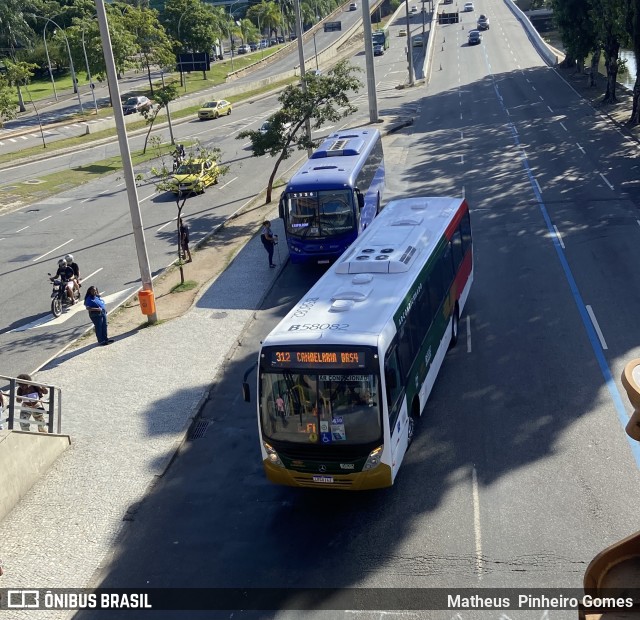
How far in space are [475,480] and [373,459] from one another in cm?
206

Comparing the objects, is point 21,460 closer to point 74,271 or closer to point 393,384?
point 393,384

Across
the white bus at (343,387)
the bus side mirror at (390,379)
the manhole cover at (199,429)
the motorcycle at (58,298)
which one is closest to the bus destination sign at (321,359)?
the white bus at (343,387)

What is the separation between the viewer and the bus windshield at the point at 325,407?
11227 millimetres

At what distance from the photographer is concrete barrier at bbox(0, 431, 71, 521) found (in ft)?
42.3

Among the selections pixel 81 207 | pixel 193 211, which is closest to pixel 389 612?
pixel 193 211

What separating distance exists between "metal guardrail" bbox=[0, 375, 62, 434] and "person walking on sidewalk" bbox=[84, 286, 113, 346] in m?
3.65

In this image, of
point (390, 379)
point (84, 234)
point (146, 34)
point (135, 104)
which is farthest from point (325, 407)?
point (146, 34)

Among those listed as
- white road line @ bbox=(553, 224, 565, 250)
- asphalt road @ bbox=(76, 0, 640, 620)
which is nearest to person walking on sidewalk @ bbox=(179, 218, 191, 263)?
asphalt road @ bbox=(76, 0, 640, 620)

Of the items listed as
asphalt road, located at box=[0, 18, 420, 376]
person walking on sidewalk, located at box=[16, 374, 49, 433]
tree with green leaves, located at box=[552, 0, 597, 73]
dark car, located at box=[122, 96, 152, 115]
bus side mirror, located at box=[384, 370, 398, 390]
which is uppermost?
tree with green leaves, located at box=[552, 0, 597, 73]

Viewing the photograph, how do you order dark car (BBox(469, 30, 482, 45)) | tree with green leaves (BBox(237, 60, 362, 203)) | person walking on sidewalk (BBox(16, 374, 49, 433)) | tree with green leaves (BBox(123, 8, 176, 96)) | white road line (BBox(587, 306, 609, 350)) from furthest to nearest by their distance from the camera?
1. dark car (BBox(469, 30, 482, 45))
2. tree with green leaves (BBox(123, 8, 176, 96))
3. tree with green leaves (BBox(237, 60, 362, 203))
4. white road line (BBox(587, 306, 609, 350))
5. person walking on sidewalk (BBox(16, 374, 49, 433))

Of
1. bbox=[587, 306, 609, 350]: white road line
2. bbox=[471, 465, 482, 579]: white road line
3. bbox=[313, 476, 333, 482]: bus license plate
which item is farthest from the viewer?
bbox=[587, 306, 609, 350]: white road line

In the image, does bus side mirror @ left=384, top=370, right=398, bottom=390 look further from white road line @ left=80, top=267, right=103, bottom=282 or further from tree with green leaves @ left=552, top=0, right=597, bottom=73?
tree with green leaves @ left=552, top=0, right=597, bottom=73

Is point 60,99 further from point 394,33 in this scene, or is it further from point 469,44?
point 394,33

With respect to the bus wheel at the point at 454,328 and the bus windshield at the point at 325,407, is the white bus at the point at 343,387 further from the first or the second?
the bus wheel at the point at 454,328
